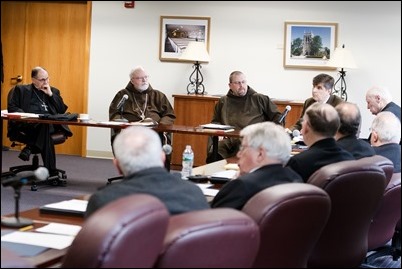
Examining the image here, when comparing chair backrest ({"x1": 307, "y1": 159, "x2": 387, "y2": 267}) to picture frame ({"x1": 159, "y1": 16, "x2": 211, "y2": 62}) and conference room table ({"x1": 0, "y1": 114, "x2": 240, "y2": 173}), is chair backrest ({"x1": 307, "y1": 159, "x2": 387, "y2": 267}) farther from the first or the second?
picture frame ({"x1": 159, "y1": 16, "x2": 211, "y2": 62})

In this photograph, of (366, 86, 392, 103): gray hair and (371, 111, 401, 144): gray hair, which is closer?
(371, 111, 401, 144): gray hair

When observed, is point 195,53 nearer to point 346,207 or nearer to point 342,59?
point 342,59

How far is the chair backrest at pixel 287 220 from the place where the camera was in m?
2.22

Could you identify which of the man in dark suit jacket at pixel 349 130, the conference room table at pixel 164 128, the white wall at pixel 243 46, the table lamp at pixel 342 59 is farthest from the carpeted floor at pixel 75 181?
the table lamp at pixel 342 59

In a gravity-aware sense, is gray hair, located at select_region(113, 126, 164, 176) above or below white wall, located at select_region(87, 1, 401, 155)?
below

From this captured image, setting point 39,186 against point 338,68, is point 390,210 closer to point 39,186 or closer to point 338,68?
point 39,186

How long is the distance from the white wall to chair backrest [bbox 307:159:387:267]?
5790mm

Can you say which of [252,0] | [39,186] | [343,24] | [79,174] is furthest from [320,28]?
[39,186]

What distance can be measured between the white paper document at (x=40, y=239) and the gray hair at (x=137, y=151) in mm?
298

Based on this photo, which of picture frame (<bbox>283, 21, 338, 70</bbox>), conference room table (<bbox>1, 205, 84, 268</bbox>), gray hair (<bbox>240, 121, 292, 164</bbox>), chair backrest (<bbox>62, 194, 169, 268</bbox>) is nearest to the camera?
chair backrest (<bbox>62, 194, 169, 268</bbox>)

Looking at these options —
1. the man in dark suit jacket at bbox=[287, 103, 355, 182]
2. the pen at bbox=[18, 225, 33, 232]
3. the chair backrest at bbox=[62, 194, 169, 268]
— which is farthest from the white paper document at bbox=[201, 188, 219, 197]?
the chair backrest at bbox=[62, 194, 169, 268]

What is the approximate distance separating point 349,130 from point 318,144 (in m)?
0.66

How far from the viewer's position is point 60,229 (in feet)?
8.08

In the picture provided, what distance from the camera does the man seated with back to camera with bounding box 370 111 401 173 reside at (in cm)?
438
